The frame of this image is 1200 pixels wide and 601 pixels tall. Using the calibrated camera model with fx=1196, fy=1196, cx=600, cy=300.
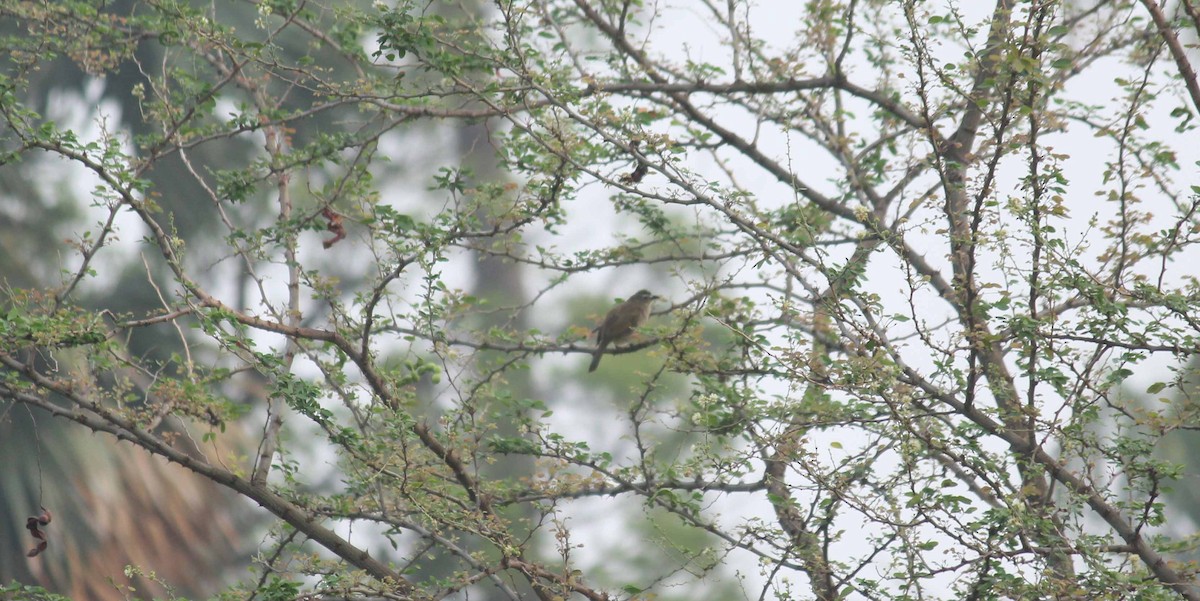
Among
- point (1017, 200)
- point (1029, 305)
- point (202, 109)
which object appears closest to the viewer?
point (1017, 200)

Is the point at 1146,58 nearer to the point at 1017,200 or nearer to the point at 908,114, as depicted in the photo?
the point at 908,114

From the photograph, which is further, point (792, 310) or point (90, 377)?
point (90, 377)

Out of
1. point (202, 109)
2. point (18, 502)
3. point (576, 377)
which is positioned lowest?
point (202, 109)

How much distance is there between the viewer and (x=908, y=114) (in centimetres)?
595

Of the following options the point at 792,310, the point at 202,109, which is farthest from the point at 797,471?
the point at 202,109

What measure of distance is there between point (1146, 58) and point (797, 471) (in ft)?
10.4

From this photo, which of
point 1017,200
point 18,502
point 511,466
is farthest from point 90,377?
point 511,466

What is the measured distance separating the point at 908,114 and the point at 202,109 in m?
3.34

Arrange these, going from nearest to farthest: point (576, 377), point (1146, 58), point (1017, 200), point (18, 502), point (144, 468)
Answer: point (1017, 200), point (1146, 58), point (18, 502), point (144, 468), point (576, 377)

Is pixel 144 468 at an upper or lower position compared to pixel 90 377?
upper

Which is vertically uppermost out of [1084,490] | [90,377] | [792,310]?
[90,377]

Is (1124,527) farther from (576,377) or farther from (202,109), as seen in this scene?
(576,377)

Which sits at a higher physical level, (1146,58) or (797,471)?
(1146,58)

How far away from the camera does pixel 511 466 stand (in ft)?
44.8
